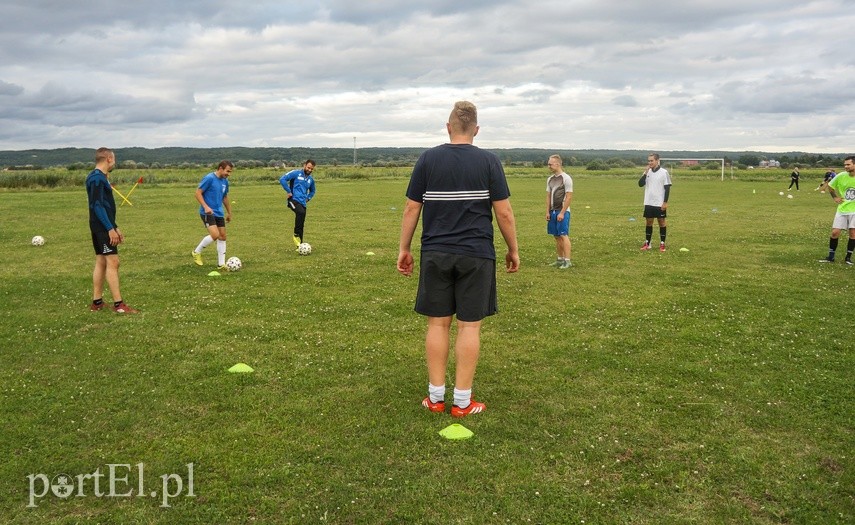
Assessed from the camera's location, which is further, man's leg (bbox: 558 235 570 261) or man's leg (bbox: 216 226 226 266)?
man's leg (bbox: 558 235 570 261)

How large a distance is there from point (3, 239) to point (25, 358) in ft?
46.7

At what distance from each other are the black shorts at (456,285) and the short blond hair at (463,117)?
45.5 inches

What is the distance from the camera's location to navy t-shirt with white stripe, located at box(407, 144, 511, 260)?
533 cm

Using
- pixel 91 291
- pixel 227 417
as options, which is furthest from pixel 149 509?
pixel 91 291

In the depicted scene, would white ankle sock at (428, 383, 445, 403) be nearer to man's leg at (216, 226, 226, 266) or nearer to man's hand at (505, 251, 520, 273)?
man's hand at (505, 251, 520, 273)

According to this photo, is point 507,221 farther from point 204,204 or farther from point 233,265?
point 233,265

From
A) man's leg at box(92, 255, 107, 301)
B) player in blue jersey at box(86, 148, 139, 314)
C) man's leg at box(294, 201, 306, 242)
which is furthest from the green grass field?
man's leg at box(294, 201, 306, 242)

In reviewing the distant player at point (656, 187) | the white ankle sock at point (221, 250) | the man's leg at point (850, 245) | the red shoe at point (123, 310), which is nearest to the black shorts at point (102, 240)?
the red shoe at point (123, 310)

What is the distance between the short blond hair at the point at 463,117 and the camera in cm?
537

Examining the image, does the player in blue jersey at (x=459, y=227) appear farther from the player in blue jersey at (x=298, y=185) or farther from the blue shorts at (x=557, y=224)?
the player in blue jersey at (x=298, y=185)

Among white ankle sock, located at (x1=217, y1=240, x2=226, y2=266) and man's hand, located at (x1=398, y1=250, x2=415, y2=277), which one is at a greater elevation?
man's hand, located at (x1=398, y1=250, x2=415, y2=277)

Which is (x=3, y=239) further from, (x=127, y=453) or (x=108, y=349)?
(x=127, y=453)

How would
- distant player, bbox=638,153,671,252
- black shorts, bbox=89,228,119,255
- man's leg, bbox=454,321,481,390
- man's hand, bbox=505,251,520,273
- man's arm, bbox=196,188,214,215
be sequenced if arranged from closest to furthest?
man's leg, bbox=454,321,481,390, man's hand, bbox=505,251,520,273, black shorts, bbox=89,228,119,255, man's arm, bbox=196,188,214,215, distant player, bbox=638,153,671,252

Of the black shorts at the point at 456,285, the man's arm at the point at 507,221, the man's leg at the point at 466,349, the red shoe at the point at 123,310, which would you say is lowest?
the red shoe at the point at 123,310
